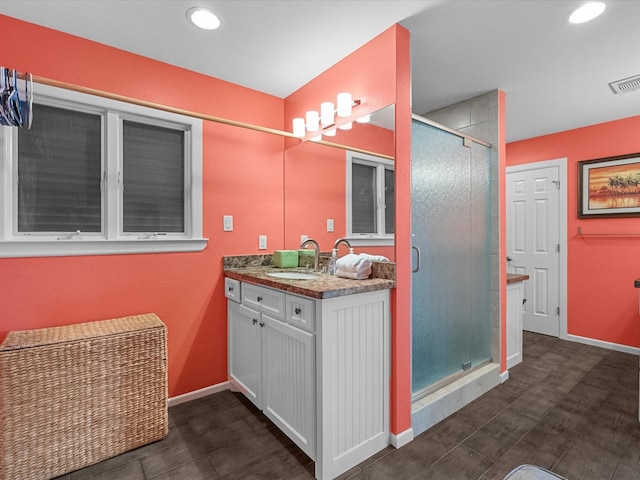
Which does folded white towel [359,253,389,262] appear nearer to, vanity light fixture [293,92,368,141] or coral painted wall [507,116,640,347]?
vanity light fixture [293,92,368,141]

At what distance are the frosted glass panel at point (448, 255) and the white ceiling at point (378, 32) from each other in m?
0.54

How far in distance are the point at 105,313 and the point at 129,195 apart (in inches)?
30.6

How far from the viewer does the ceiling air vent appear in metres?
2.48

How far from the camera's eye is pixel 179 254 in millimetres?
2293

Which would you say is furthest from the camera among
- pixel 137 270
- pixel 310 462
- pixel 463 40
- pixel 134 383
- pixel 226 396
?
pixel 226 396

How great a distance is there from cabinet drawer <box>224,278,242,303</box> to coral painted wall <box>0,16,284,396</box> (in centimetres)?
7

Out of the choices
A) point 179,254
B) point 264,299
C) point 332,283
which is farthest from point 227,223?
point 332,283

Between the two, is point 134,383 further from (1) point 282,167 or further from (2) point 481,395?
(2) point 481,395

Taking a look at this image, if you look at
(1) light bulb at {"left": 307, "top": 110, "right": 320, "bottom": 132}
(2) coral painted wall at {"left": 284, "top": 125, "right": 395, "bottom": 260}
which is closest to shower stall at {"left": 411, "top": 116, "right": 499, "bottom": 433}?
(2) coral painted wall at {"left": 284, "top": 125, "right": 395, "bottom": 260}

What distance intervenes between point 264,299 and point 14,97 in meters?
1.50

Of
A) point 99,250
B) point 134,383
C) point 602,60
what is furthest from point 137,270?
point 602,60

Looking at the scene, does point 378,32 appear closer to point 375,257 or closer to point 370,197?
point 370,197

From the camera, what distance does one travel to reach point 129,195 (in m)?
2.18

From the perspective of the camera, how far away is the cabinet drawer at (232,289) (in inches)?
89.7
